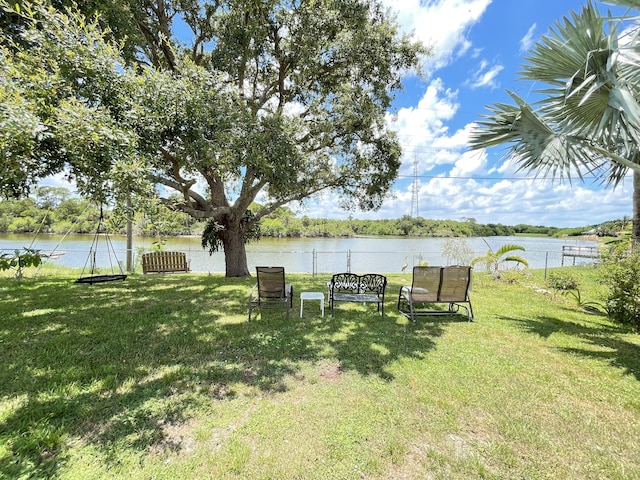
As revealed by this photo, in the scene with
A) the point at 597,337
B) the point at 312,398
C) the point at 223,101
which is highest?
the point at 223,101

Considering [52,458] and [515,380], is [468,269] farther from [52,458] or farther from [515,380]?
[52,458]

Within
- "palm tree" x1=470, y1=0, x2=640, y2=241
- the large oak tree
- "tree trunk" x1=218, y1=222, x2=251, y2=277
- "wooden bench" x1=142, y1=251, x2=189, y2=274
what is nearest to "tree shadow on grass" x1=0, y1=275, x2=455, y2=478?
the large oak tree

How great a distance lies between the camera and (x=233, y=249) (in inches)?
373

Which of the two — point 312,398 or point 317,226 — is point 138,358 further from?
point 317,226

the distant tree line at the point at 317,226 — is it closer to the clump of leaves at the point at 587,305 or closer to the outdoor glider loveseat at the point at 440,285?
the clump of leaves at the point at 587,305

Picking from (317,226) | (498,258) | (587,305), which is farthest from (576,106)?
(317,226)

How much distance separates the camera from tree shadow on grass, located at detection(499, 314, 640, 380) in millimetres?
3621

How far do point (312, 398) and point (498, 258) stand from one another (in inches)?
381

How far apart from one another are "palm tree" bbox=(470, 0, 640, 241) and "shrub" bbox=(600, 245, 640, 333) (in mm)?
1411

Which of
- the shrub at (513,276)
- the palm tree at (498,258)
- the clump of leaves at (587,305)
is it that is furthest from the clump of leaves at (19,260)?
the palm tree at (498,258)

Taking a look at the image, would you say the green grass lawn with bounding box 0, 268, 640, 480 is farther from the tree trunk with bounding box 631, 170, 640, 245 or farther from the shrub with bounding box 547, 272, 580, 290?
the shrub with bounding box 547, 272, 580, 290

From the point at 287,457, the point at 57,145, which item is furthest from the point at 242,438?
the point at 57,145

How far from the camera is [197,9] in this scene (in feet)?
24.8

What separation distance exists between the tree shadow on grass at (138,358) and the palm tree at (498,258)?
638cm
